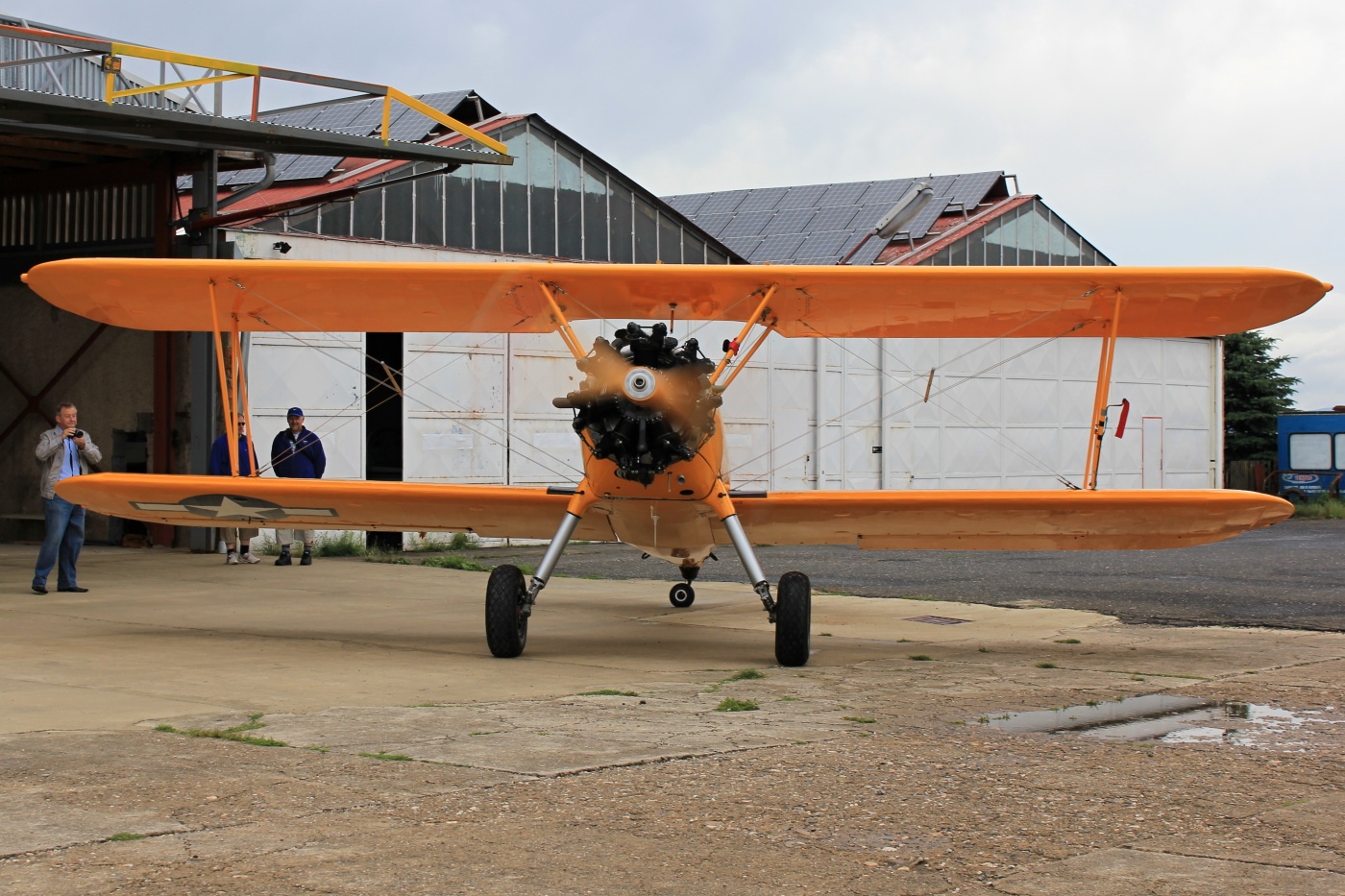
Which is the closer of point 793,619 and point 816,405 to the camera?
point 793,619

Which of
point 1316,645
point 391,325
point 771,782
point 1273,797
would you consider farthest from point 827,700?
point 391,325

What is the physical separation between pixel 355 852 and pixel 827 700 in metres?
3.42

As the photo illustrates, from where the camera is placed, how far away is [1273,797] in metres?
4.67

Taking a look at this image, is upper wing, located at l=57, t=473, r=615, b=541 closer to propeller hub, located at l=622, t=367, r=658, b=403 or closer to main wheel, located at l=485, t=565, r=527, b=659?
main wheel, located at l=485, t=565, r=527, b=659

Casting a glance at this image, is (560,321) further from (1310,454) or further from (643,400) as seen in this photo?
(1310,454)

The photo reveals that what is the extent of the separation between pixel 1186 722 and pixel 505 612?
3974 mm

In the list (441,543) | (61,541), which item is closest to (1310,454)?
(441,543)

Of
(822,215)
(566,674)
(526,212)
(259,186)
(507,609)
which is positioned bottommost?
(566,674)

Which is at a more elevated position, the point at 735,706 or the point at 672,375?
the point at 672,375

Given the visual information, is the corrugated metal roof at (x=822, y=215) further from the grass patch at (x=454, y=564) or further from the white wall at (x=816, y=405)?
the grass patch at (x=454, y=564)

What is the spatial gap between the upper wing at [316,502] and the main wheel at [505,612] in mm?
1090

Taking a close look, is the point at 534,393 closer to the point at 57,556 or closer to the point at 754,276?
the point at 57,556

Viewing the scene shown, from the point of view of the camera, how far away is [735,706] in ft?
21.2

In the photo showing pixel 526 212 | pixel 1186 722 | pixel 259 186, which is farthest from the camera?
pixel 526 212
